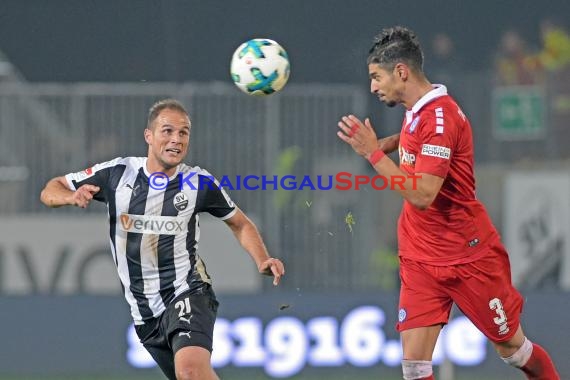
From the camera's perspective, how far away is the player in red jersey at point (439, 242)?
735 centimetres

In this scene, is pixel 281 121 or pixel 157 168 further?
pixel 281 121

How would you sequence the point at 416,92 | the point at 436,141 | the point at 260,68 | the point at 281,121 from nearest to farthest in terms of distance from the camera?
the point at 436,141 < the point at 416,92 < the point at 260,68 < the point at 281,121

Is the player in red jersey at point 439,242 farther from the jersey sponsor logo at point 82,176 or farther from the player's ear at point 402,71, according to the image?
the jersey sponsor logo at point 82,176

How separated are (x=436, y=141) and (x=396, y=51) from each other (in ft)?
1.80

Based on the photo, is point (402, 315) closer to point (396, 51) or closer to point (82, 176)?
point (396, 51)

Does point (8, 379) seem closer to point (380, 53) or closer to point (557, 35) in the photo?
point (380, 53)

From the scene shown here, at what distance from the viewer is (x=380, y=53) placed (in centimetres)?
736

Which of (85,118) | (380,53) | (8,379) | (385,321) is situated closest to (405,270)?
(380,53)

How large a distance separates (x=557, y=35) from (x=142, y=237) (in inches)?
247

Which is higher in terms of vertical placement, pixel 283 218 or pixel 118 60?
pixel 118 60

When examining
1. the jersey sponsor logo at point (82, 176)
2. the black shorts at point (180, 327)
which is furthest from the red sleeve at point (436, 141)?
the jersey sponsor logo at point (82, 176)

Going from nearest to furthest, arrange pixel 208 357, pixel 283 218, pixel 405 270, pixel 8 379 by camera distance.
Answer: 1. pixel 208 357
2. pixel 405 270
3. pixel 8 379
4. pixel 283 218

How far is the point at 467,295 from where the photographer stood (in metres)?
7.57

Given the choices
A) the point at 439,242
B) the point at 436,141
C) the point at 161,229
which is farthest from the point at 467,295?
the point at 161,229
